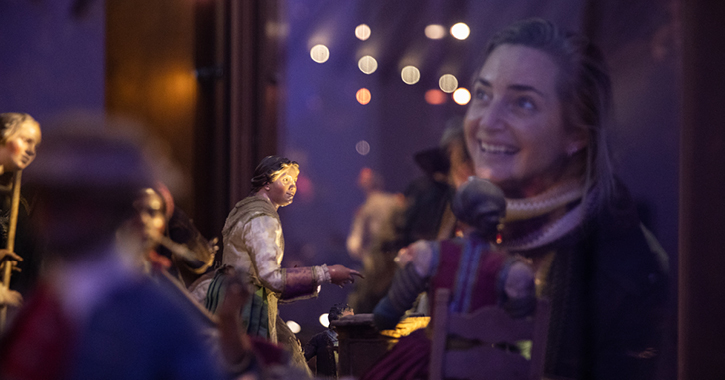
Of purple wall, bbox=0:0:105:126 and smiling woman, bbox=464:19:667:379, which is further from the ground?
purple wall, bbox=0:0:105:126

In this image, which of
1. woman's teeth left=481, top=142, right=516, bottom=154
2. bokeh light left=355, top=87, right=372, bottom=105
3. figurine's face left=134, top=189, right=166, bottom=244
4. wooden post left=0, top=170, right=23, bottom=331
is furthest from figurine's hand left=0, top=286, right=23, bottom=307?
woman's teeth left=481, top=142, right=516, bottom=154

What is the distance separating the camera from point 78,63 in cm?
443

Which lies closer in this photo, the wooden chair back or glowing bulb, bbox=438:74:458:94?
the wooden chair back

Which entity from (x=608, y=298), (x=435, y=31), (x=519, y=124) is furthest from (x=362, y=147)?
(x=608, y=298)

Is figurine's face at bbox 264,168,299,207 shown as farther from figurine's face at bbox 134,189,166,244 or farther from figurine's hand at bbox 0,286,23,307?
figurine's face at bbox 134,189,166,244

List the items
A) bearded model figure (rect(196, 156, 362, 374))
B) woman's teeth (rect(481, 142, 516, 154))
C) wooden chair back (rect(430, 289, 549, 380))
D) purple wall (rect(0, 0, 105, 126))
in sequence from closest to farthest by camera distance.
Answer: wooden chair back (rect(430, 289, 549, 380)) < bearded model figure (rect(196, 156, 362, 374)) < woman's teeth (rect(481, 142, 516, 154)) < purple wall (rect(0, 0, 105, 126))

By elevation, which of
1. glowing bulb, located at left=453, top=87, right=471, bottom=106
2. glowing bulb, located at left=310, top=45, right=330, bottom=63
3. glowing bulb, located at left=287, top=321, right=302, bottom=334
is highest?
glowing bulb, located at left=310, top=45, right=330, bottom=63

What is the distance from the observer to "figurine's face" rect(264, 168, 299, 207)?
2.94 meters

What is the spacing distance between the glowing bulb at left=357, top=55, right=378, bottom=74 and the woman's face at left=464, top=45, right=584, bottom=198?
0.85m

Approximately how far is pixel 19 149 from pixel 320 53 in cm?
222

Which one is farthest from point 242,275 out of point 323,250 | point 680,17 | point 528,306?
point 323,250

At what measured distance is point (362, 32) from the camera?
14.1 ft

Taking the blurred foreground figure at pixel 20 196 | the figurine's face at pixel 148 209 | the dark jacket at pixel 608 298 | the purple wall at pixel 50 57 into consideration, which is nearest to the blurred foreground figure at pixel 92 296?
the figurine's face at pixel 148 209

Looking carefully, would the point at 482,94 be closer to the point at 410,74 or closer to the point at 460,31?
the point at 460,31
